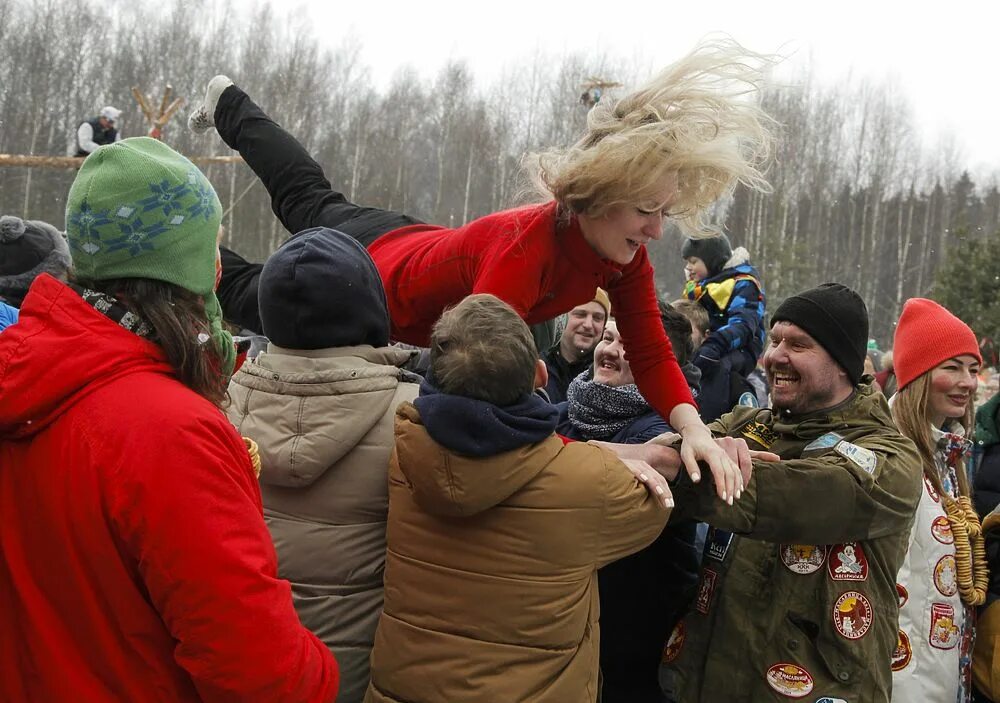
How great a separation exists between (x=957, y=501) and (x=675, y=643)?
1.19 metres

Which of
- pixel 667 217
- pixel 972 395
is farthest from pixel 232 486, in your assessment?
pixel 972 395

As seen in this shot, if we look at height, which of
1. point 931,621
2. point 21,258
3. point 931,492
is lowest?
point 931,621

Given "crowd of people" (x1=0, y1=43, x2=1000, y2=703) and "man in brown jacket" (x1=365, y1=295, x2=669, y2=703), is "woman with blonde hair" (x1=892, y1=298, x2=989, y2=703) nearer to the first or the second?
"crowd of people" (x1=0, y1=43, x2=1000, y2=703)

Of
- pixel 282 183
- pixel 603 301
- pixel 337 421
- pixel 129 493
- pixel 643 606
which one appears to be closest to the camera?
pixel 129 493

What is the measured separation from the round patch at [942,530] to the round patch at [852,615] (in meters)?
0.70

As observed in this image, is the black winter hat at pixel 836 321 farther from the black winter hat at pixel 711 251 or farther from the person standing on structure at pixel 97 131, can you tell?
the person standing on structure at pixel 97 131

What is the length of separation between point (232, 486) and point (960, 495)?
2.67m

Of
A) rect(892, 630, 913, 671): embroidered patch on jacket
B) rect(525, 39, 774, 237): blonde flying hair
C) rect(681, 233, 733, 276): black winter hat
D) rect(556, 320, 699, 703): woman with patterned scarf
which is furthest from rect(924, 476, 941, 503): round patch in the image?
rect(681, 233, 733, 276): black winter hat

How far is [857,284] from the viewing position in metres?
28.9

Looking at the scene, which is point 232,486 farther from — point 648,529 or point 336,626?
point 648,529

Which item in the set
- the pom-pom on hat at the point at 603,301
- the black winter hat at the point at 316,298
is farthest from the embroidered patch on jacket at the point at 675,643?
the pom-pom on hat at the point at 603,301

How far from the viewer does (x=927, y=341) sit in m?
3.20

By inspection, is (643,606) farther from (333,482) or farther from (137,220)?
(137,220)

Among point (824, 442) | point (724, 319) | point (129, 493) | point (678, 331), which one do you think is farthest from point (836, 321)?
point (724, 319)
